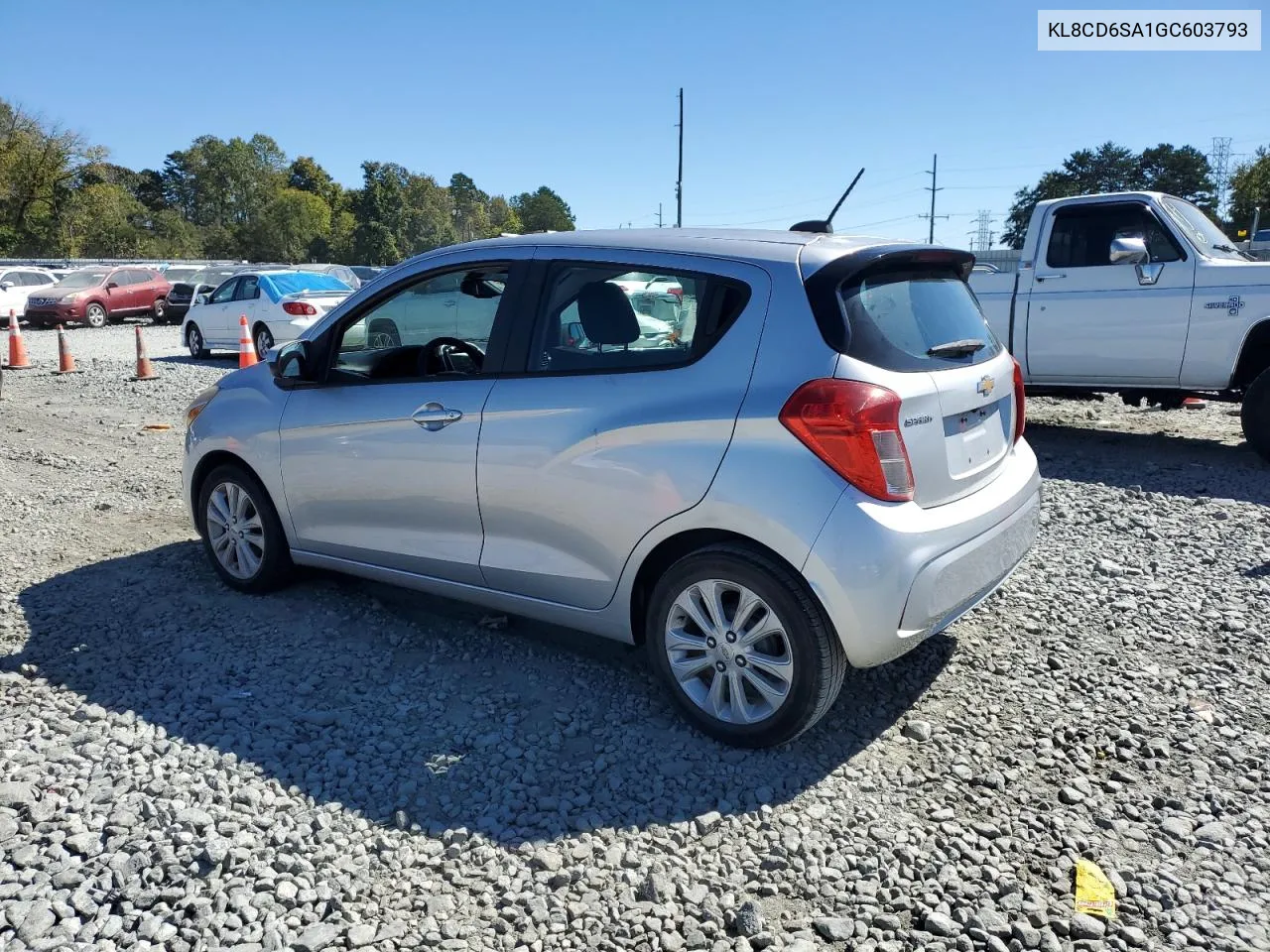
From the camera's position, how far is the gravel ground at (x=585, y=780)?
271 cm

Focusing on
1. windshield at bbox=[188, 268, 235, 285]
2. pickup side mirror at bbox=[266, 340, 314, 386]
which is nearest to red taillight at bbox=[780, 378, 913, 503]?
pickup side mirror at bbox=[266, 340, 314, 386]

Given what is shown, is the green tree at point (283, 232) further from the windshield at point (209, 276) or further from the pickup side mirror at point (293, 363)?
the pickup side mirror at point (293, 363)

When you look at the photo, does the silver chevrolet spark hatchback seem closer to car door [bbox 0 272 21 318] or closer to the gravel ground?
the gravel ground

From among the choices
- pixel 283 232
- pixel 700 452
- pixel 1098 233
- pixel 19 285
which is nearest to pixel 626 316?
pixel 700 452

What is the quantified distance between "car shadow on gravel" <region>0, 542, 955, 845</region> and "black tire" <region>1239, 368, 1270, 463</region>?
4855 mm

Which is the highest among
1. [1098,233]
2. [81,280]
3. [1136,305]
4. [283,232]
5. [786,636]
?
[283,232]

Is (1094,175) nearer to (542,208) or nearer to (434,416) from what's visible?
(542,208)

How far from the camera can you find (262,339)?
16.7 meters

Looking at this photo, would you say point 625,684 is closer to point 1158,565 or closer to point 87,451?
point 1158,565

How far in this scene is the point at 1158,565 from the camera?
17.9 feet

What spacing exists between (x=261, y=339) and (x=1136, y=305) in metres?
13.6

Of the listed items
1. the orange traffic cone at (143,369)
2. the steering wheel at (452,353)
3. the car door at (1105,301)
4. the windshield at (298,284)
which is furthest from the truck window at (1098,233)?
the orange traffic cone at (143,369)

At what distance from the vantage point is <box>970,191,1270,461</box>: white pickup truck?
779cm

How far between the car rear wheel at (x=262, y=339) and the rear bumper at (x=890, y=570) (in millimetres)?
15153
